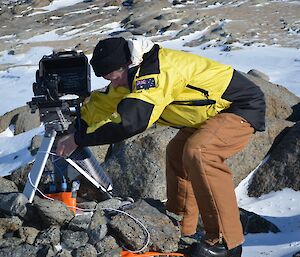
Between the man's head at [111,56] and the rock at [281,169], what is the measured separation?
3.02 meters

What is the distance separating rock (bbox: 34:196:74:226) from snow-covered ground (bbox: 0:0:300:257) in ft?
4.29

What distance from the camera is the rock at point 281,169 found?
5711 mm

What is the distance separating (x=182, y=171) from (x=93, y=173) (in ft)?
2.16

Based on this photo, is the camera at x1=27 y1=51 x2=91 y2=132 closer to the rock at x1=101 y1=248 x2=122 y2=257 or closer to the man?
the man

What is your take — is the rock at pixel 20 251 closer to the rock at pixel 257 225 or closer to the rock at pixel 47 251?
the rock at pixel 47 251

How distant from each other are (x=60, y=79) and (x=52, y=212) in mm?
830

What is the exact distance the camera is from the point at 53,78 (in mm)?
3504

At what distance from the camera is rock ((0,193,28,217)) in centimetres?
357

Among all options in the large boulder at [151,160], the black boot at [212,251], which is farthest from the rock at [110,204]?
the large boulder at [151,160]

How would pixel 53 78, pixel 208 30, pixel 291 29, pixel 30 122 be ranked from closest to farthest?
1. pixel 53 78
2. pixel 30 122
3. pixel 291 29
4. pixel 208 30

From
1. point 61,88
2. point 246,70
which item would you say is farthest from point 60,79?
point 246,70

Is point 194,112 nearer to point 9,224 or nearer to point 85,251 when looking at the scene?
point 85,251

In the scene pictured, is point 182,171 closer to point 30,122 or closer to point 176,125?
point 176,125

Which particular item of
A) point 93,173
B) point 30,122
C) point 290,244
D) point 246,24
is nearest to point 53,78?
point 93,173
